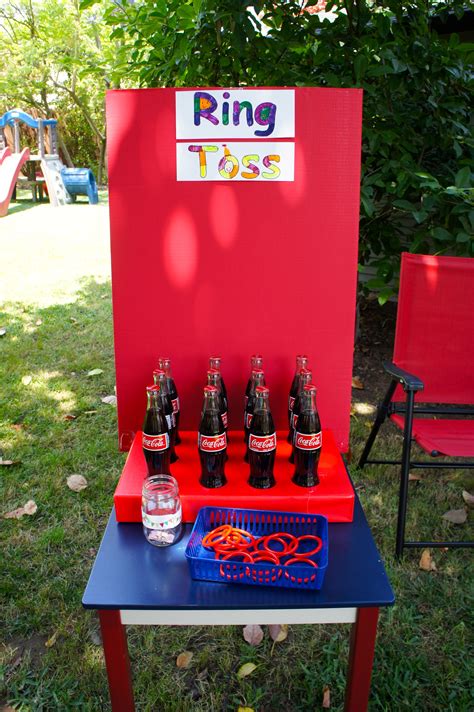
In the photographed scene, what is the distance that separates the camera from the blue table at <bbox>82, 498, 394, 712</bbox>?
1.25 metres

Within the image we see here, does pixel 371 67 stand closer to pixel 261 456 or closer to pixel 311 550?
pixel 261 456

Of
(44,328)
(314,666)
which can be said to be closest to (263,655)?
(314,666)

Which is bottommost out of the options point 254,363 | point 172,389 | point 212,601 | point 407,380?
point 212,601

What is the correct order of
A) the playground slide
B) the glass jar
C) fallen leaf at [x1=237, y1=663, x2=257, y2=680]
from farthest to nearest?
the playground slide → fallen leaf at [x1=237, y1=663, x2=257, y2=680] → the glass jar

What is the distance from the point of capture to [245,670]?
1897 millimetres

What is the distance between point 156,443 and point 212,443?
0.16 metres

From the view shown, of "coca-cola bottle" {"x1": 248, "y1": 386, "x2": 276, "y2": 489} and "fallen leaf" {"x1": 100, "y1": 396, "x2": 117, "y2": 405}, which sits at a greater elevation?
"coca-cola bottle" {"x1": 248, "y1": 386, "x2": 276, "y2": 489}

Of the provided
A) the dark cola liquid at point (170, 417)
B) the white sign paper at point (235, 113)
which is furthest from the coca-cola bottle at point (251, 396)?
the white sign paper at point (235, 113)

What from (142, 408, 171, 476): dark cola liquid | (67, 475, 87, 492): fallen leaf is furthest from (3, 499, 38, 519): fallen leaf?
(142, 408, 171, 476): dark cola liquid

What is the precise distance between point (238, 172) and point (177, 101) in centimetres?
28

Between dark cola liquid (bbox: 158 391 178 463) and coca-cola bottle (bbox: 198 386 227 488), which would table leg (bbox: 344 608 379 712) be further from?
dark cola liquid (bbox: 158 391 178 463)

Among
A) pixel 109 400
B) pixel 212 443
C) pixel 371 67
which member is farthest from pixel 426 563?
pixel 371 67

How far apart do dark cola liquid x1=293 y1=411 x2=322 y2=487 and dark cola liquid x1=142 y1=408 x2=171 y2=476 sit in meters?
0.37

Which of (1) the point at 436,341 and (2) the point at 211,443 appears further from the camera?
(1) the point at 436,341
